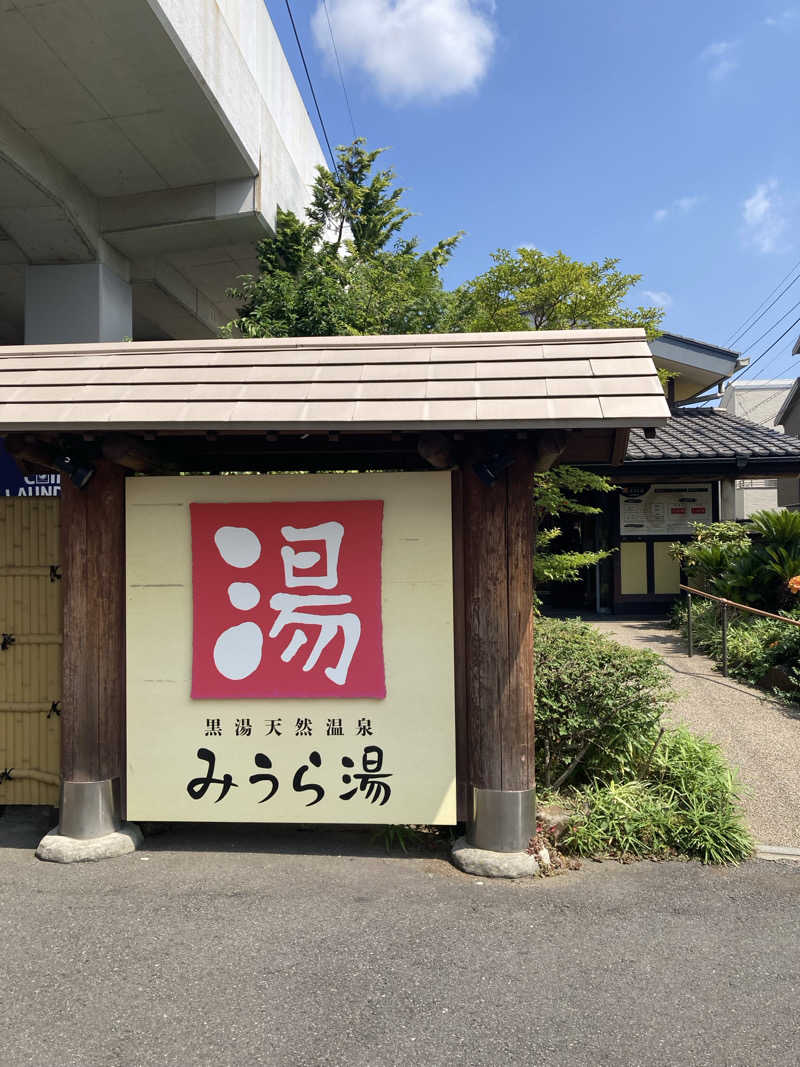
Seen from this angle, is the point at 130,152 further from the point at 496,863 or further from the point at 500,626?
the point at 496,863

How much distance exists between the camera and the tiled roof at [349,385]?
371cm

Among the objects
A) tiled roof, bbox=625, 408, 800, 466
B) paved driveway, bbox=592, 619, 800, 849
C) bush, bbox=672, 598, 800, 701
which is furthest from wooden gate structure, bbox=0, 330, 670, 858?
tiled roof, bbox=625, 408, 800, 466

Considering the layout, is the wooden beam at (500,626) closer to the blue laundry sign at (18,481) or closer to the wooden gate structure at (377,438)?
the wooden gate structure at (377,438)

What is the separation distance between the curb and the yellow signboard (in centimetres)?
199

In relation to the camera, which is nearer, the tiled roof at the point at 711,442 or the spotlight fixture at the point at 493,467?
the spotlight fixture at the point at 493,467

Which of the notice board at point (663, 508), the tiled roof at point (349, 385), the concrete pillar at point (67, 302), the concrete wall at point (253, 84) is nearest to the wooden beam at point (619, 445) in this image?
the tiled roof at point (349, 385)

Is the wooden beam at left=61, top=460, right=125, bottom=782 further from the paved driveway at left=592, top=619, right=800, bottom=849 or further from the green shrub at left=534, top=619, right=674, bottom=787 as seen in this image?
the paved driveway at left=592, top=619, right=800, bottom=849

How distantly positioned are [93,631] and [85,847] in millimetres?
1311

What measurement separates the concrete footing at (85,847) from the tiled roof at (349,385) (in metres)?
2.54

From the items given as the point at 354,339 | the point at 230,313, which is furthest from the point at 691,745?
the point at 230,313

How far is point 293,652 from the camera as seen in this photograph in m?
4.25

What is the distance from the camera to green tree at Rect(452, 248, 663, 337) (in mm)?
9148

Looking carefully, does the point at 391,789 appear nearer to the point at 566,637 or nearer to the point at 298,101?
the point at 566,637

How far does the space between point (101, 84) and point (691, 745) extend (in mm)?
9722
